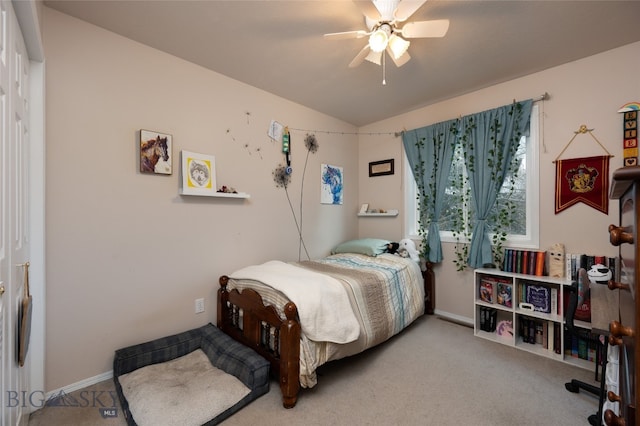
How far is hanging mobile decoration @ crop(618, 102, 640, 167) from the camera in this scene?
2.05 m

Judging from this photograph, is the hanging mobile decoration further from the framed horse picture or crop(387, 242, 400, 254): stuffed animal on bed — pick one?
the framed horse picture

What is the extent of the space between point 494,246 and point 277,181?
240cm

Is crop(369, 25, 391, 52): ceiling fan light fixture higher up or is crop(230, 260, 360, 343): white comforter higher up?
crop(369, 25, 391, 52): ceiling fan light fixture

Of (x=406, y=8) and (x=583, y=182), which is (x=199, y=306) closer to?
(x=406, y=8)

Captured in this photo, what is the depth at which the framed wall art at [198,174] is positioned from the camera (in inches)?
90.1

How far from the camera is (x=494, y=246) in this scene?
2.74 m

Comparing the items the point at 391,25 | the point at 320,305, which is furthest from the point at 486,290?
the point at 391,25

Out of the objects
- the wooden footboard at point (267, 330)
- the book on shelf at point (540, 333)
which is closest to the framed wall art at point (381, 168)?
the book on shelf at point (540, 333)

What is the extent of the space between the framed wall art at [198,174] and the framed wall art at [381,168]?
7.26 feet

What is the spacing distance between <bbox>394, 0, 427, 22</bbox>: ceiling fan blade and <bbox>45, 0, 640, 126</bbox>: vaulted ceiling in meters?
0.28

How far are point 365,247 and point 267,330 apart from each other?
1633 mm

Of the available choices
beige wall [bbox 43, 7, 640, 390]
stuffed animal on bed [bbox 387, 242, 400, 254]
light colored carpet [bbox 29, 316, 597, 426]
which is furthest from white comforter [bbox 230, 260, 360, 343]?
stuffed animal on bed [bbox 387, 242, 400, 254]

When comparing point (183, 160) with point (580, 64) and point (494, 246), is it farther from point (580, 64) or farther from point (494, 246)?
point (580, 64)

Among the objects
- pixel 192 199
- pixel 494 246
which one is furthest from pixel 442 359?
pixel 192 199
